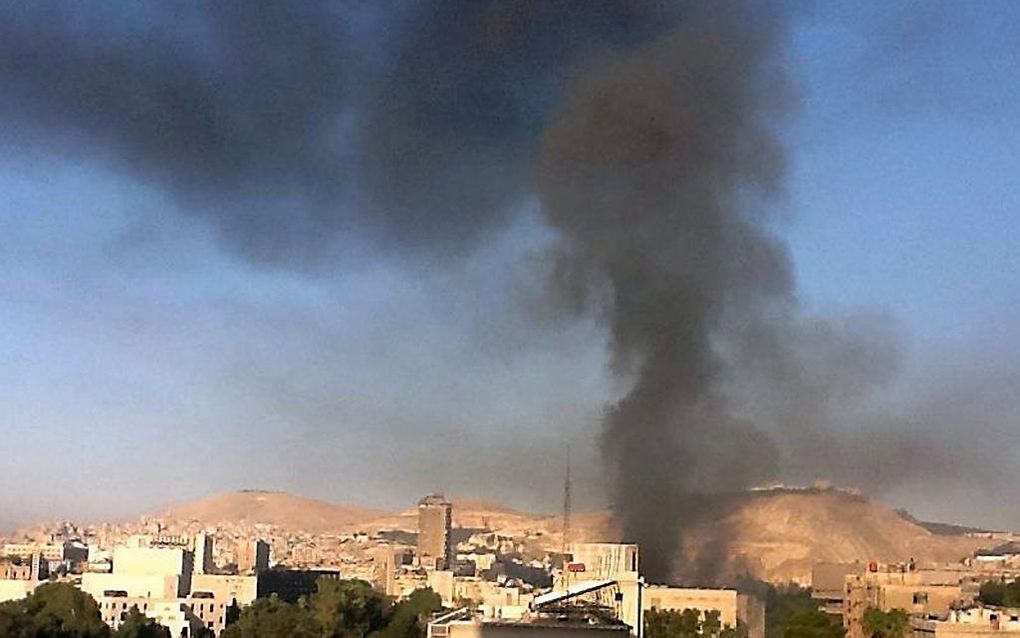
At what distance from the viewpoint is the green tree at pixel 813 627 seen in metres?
51.7

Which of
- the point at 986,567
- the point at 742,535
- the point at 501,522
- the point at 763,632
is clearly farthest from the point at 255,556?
the point at 501,522

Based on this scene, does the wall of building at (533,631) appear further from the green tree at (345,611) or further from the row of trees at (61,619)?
the green tree at (345,611)

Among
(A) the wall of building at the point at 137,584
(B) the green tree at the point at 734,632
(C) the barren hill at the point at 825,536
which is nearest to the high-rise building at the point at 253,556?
(A) the wall of building at the point at 137,584

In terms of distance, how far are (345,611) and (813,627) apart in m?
17.5

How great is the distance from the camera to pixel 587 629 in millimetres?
30781

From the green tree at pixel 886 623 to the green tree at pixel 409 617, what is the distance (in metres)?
15.7

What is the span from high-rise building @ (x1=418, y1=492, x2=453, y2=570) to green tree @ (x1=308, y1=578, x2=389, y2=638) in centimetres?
6529

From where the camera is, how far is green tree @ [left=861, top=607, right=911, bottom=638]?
155 ft

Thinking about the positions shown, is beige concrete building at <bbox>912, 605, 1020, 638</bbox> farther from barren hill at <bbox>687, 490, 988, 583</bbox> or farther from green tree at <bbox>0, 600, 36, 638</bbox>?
barren hill at <bbox>687, 490, 988, 583</bbox>

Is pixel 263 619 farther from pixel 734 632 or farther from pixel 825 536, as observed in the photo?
pixel 825 536

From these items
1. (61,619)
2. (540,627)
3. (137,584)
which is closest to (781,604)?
(137,584)

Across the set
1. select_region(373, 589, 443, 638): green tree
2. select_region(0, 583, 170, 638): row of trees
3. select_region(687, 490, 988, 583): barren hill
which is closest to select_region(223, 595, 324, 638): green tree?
select_region(373, 589, 443, 638): green tree

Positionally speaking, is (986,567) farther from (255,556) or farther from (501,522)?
(501,522)

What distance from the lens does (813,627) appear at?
52.7m
